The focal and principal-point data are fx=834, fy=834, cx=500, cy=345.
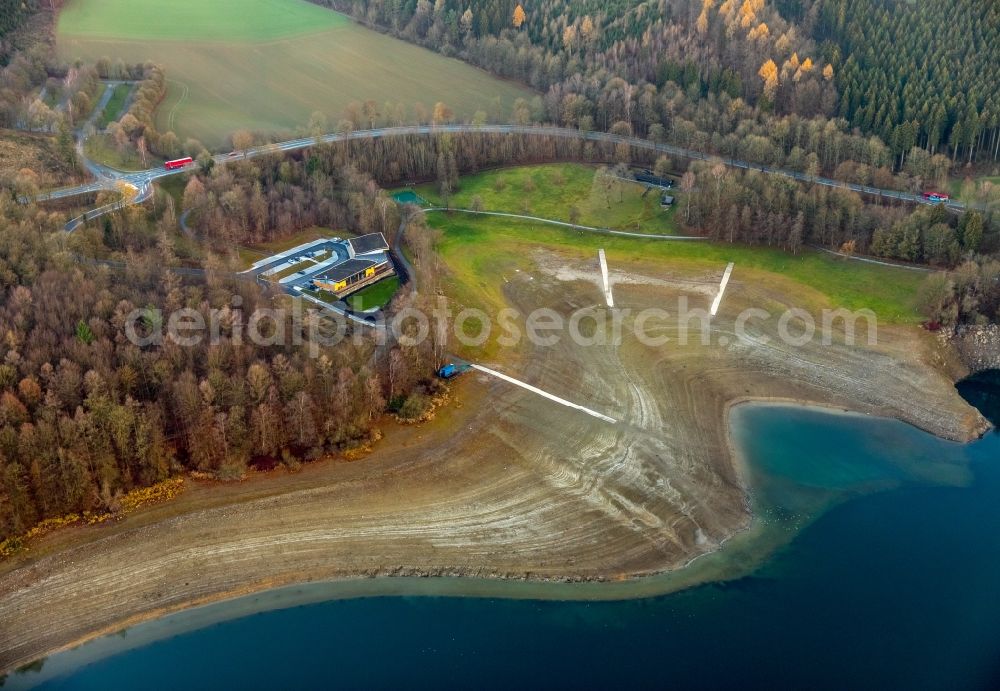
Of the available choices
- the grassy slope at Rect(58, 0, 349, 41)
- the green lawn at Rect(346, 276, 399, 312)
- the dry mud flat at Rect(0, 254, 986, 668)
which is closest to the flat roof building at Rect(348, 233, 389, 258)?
the green lawn at Rect(346, 276, 399, 312)

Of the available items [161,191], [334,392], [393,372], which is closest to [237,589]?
[334,392]

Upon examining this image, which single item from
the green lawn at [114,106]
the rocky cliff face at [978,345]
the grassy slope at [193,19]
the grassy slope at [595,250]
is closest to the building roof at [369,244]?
the grassy slope at [595,250]

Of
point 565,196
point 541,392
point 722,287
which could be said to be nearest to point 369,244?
point 541,392

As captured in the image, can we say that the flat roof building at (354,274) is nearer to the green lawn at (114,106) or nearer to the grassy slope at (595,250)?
the grassy slope at (595,250)

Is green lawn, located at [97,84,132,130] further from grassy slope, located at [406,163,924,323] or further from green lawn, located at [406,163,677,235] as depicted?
grassy slope, located at [406,163,924,323]

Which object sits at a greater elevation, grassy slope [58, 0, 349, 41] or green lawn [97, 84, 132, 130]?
grassy slope [58, 0, 349, 41]

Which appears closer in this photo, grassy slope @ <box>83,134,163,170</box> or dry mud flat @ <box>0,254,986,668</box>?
dry mud flat @ <box>0,254,986,668</box>

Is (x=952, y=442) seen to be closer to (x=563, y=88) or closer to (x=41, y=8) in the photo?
(x=563, y=88)
